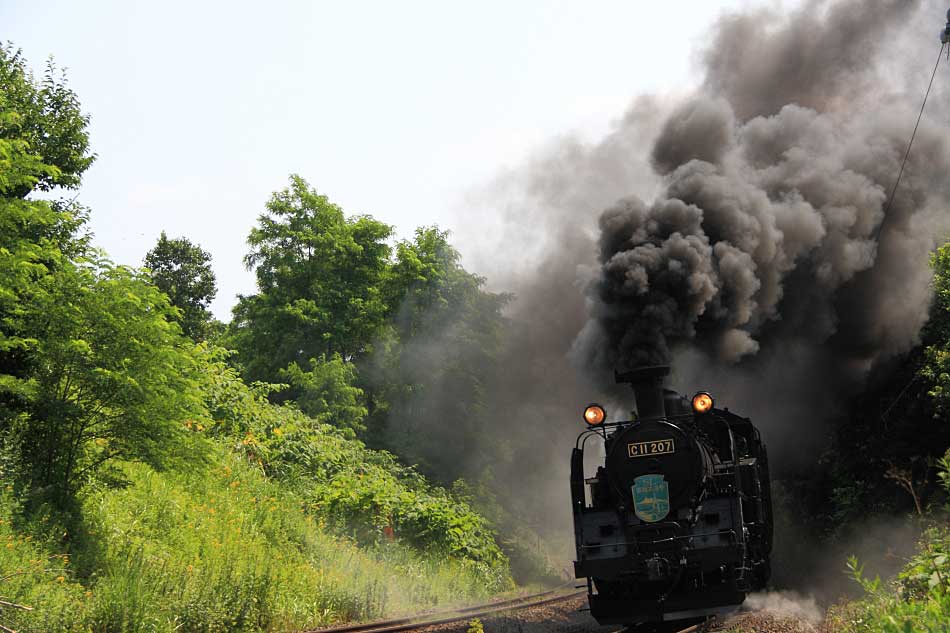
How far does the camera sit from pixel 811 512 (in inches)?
682

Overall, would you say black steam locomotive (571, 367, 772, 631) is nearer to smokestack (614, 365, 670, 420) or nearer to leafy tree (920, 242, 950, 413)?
smokestack (614, 365, 670, 420)

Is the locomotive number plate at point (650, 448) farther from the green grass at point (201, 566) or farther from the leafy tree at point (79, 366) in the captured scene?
the leafy tree at point (79, 366)

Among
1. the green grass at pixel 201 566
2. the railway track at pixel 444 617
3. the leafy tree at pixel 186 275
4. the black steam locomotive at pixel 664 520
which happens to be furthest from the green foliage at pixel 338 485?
the leafy tree at pixel 186 275

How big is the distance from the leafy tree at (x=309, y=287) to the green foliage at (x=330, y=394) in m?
1.48

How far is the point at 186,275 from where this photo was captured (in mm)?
38188

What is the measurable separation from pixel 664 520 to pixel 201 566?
19.4 feet

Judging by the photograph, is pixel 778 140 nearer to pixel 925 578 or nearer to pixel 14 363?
pixel 925 578

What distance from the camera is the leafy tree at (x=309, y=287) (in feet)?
92.4

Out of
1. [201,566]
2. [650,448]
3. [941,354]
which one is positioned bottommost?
[201,566]

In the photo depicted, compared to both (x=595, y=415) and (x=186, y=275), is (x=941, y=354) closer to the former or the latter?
(x=595, y=415)

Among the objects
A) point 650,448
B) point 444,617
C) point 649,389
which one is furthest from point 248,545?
point 649,389

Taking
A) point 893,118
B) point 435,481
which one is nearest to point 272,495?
point 435,481

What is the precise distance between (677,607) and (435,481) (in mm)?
15733

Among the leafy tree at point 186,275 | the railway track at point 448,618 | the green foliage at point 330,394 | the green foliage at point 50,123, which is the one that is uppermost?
the leafy tree at point 186,275
